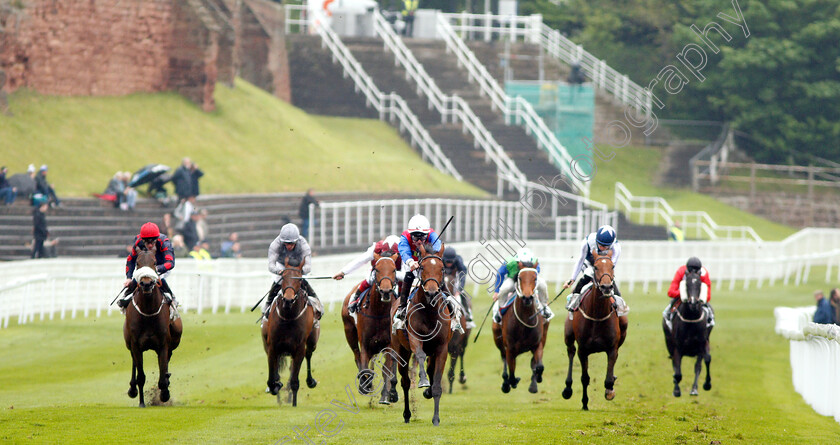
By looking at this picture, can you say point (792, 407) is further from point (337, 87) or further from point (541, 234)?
point (337, 87)

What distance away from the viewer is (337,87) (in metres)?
51.5

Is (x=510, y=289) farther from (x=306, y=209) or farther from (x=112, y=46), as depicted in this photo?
(x=112, y=46)

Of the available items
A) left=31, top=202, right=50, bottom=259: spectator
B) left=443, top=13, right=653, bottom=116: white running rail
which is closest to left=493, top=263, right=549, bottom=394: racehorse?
left=31, top=202, right=50, bottom=259: spectator

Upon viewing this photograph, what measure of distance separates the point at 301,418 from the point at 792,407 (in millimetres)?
7668

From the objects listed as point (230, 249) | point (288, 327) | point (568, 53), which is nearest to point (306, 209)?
point (230, 249)

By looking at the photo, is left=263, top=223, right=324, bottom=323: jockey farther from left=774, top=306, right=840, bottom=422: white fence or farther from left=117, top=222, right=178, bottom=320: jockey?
left=774, top=306, right=840, bottom=422: white fence

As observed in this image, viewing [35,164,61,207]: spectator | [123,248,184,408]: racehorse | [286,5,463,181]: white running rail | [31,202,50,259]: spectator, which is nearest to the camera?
[123,248,184,408]: racehorse

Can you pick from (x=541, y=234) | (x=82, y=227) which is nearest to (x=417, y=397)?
(x=82, y=227)

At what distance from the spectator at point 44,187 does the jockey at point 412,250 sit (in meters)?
16.6

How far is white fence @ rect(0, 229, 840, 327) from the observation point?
78.7 ft

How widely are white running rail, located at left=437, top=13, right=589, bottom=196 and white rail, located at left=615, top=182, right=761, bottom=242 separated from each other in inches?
63.5

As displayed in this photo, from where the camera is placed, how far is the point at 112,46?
1523 inches

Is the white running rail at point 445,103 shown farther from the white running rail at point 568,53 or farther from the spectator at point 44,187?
the spectator at point 44,187

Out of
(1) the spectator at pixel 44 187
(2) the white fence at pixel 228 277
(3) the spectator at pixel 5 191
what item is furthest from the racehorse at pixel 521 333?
(3) the spectator at pixel 5 191
